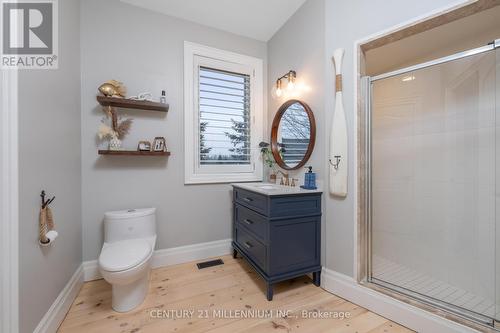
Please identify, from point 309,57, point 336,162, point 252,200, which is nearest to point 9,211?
point 252,200

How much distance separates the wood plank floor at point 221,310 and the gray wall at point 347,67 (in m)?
0.32

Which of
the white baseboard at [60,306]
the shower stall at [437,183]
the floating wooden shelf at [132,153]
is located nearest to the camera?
the white baseboard at [60,306]

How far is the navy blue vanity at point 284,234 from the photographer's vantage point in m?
1.62

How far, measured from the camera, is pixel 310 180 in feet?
6.07

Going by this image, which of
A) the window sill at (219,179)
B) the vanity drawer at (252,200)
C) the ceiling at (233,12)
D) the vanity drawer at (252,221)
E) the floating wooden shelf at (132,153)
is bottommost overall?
the vanity drawer at (252,221)

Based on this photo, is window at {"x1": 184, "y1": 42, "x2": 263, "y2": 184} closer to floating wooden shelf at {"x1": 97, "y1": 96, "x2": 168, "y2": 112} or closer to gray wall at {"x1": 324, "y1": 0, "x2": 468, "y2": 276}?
floating wooden shelf at {"x1": 97, "y1": 96, "x2": 168, "y2": 112}

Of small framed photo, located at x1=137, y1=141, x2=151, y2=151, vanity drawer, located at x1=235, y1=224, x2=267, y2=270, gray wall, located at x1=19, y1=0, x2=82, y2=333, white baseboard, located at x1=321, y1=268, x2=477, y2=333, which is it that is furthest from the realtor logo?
white baseboard, located at x1=321, y1=268, x2=477, y2=333

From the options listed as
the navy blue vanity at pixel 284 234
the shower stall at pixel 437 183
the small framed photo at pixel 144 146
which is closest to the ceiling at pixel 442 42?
the shower stall at pixel 437 183

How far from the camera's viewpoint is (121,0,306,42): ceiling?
6.62 ft

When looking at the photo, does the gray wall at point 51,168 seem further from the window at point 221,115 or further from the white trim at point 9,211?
the window at point 221,115

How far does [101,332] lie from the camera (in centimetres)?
130

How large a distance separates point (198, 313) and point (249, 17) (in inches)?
110

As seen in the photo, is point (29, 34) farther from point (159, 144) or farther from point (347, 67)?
point (347, 67)

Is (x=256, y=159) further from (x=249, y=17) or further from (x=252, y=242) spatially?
(x=249, y=17)
